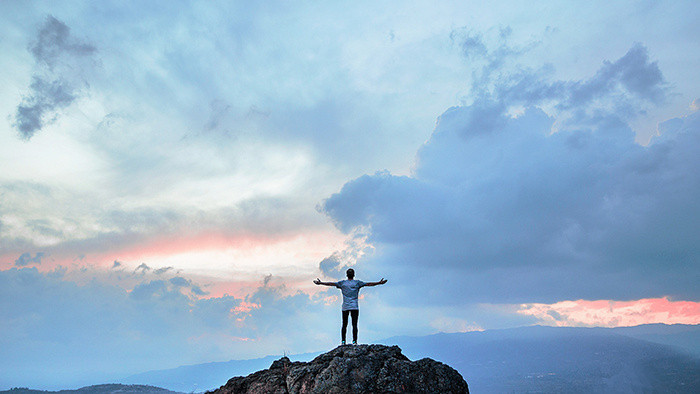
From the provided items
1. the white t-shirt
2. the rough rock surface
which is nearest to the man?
→ the white t-shirt

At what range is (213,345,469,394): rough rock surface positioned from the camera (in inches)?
726

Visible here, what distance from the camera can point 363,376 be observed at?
1875 centimetres

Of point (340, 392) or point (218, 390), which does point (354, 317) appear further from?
point (218, 390)

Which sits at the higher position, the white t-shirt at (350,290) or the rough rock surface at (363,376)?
the white t-shirt at (350,290)

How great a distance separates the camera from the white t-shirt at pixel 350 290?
23.5 meters

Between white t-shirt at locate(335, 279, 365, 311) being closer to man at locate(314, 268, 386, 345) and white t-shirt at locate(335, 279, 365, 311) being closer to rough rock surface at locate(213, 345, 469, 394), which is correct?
man at locate(314, 268, 386, 345)

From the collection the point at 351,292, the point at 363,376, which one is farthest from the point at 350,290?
the point at 363,376

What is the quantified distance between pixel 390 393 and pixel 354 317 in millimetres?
5797

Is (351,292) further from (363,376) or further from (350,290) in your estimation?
(363,376)

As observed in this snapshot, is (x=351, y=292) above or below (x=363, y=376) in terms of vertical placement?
above

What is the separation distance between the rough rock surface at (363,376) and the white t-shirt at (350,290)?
9.08ft

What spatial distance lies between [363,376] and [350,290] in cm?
535

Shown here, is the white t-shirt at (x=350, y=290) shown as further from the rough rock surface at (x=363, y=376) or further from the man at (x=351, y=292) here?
the rough rock surface at (x=363, y=376)

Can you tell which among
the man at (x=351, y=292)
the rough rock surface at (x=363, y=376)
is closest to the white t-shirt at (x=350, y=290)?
the man at (x=351, y=292)
